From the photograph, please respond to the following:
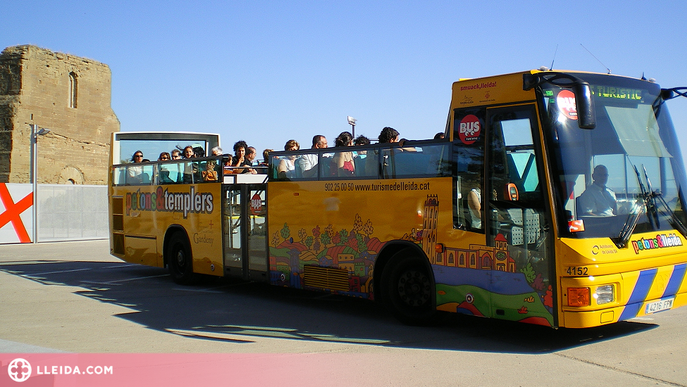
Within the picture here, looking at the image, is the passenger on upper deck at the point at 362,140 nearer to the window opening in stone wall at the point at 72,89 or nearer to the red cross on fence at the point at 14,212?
the red cross on fence at the point at 14,212

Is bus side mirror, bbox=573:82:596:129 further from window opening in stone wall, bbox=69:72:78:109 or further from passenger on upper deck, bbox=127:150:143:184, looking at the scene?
window opening in stone wall, bbox=69:72:78:109

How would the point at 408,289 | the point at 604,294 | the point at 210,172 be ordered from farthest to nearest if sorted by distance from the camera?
the point at 210,172 < the point at 408,289 < the point at 604,294

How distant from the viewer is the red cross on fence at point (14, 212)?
22.9m

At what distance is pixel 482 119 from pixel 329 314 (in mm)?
3837

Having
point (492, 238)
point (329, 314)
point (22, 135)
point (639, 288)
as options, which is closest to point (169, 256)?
point (329, 314)

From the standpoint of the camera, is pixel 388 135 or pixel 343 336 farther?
pixel 388 135

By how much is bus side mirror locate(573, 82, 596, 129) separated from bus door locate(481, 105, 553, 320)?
688 mm

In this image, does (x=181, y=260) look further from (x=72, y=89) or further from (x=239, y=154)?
(x=72, y=89)

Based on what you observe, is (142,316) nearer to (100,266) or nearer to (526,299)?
(526,299)

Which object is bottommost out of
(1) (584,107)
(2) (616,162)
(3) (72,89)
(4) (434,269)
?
(4) (434,269)

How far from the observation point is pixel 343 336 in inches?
295

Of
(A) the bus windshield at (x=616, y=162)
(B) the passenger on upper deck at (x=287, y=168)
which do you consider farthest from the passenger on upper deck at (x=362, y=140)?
(A) the bus windshield at (x=616, y=162)

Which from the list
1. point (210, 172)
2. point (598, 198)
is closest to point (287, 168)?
point (210, 172)

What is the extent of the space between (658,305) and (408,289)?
9.53 ft
